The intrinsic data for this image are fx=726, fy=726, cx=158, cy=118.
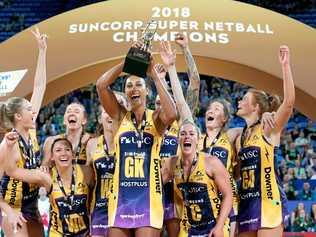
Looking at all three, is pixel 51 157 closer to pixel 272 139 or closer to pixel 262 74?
pixel 272 139

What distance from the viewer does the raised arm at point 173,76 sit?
6.11 meters

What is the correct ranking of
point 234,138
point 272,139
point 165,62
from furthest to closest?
point 234,138 → point 272,139 → point 165,62

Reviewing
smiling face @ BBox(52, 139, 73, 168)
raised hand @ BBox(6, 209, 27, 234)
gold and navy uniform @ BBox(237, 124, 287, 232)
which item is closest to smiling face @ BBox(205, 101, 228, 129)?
gold and navy uniform @ BBox(237, 124, 287, 232)

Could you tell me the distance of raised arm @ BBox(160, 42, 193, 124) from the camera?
20.1 ft

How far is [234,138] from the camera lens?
6.95 meters

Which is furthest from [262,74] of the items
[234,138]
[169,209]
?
[169,209]

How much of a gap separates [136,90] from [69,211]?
135 centimetres

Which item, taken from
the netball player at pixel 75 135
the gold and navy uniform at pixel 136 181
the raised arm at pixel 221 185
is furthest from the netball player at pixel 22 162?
the raised arm at pixel 221 185

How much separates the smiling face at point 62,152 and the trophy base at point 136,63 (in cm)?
121

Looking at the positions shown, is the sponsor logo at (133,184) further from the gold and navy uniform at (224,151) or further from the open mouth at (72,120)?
the open mouth at (72,120)

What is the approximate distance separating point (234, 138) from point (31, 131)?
1.91 meters

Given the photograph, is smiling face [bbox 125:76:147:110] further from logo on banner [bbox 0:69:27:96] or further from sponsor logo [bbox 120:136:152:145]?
logo on banner [bbox 0:69:27:96]

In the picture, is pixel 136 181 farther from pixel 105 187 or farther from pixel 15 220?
pixel 15 220

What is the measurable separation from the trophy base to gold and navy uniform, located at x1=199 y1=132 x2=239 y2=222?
143cm
